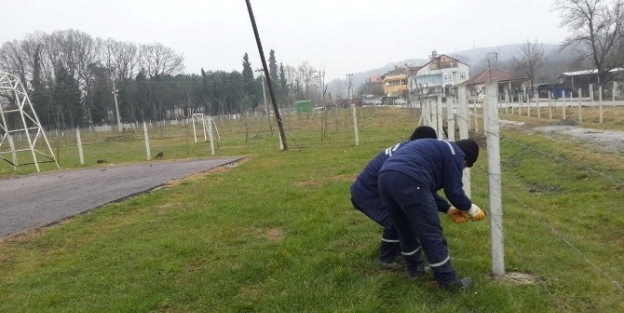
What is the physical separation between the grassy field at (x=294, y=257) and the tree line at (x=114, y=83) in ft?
181

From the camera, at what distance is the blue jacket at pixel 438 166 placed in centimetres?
382

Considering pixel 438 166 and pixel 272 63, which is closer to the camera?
pixel 438 166

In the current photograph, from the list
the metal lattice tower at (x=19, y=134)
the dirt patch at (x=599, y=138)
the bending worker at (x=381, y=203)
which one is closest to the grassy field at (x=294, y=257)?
the bending worker at (x=381, y=203)

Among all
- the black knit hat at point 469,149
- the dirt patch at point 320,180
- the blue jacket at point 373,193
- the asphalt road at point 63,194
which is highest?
the black knit hat at point 469,149

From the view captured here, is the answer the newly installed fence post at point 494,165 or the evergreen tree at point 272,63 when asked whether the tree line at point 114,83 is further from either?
the newly installed fence post at point 494,165

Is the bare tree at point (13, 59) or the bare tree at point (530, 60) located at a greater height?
the bare tree at point (13, 59)

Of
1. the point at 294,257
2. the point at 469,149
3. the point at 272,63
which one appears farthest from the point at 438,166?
the point at 272,63

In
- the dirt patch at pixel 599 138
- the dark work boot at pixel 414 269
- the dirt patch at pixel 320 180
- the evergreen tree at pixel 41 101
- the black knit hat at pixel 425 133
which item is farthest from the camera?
the evergreen tree at pixel 41 101

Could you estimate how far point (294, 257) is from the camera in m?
5.03

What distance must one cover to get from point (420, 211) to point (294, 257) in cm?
169

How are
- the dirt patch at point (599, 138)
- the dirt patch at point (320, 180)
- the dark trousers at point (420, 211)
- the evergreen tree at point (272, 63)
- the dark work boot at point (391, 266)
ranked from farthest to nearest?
the evergreen tree at point (272, 63)
the dirt patch at point (599, 138)
the dirt patch at point (320, 180)
the dark work boot at point (391, 266)
the dark trousers at point (420, 211)

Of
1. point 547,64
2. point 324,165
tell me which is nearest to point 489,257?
point 324,165

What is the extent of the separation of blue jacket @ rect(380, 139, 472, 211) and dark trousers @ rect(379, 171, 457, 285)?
0.08 metres

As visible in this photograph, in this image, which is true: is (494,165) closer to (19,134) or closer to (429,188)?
(429,188)
